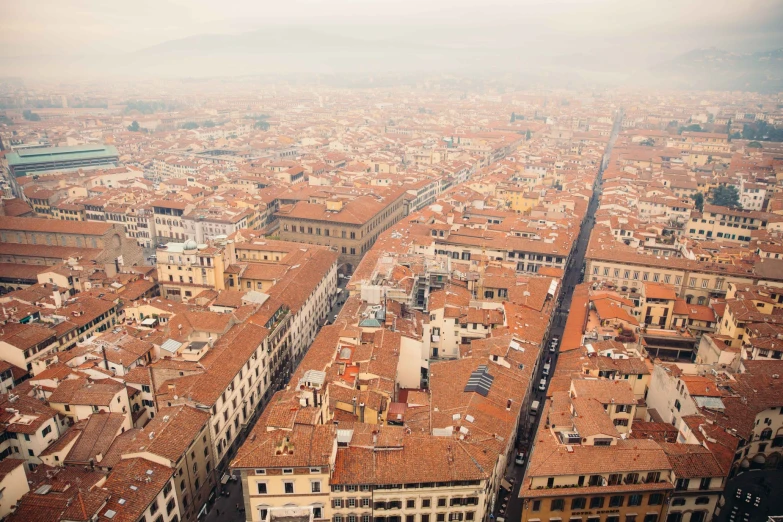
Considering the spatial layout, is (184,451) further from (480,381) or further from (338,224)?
(338,224)

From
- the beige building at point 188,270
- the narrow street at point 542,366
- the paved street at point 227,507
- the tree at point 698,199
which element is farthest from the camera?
the tree at point 698,199

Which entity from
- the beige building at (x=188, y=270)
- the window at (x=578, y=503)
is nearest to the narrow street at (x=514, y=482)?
the window at (x=578, y=503)

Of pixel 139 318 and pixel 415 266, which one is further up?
pixel 415 266

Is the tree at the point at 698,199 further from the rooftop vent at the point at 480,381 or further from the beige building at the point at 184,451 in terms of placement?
the beige building at the point at 184,451

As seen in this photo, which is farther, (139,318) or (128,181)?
(128,181)

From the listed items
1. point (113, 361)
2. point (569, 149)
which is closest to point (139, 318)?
point (113, 361)

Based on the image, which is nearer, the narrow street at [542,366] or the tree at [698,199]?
the narrow street at [542,366]

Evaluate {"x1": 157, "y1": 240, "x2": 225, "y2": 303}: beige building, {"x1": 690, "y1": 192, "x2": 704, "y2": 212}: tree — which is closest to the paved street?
{"x1": 157, "y1": 240, "x2": 225, "y2": 303}: beige building

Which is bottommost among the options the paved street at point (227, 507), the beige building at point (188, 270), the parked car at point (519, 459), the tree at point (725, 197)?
the paved street at point (227, 507)

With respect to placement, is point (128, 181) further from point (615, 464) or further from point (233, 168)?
point (615, 464)
